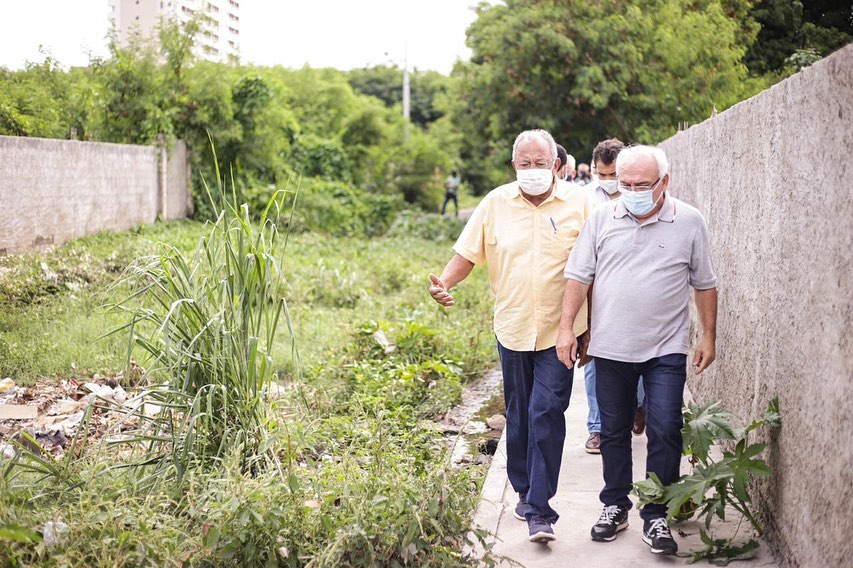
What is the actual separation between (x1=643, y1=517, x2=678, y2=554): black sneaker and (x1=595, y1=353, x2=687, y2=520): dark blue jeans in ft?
0.20

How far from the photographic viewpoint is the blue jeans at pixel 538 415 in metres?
4.61

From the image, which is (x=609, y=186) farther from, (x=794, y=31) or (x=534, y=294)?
(x=794, y=31)

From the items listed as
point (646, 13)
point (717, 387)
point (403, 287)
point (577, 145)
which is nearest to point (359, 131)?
point (577, 145)

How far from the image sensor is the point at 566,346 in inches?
178

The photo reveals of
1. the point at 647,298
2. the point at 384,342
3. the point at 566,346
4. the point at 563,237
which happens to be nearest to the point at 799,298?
the point at 647,298

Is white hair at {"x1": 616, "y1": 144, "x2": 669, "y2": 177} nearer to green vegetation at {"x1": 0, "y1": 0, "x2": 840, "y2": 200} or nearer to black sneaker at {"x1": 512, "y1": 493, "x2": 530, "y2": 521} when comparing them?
black sneaker at {"x1": 512, "y1": 493, "x2": 530, "y2": 521}

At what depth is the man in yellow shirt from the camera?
465cm

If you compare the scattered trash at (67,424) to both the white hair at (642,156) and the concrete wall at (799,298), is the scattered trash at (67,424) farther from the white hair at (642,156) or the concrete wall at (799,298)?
the concrete wall at (799,298)

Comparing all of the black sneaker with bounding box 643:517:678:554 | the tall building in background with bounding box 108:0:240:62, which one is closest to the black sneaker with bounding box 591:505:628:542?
the black sneaker with bounding box 643:517:678:554

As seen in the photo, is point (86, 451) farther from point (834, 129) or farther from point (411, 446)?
point (834, 129)

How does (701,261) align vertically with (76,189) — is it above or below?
above

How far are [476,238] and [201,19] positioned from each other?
49.8 ft

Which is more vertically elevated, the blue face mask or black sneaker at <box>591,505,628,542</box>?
the blue face mask

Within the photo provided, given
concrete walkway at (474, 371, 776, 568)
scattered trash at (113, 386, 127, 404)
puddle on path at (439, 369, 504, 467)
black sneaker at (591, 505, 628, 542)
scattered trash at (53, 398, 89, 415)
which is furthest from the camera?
scattered trash at (113, 386, 127, 404)
